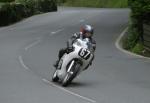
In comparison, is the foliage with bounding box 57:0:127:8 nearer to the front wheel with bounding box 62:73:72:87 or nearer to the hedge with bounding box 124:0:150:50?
the hedge with bounding box 124:0:150:50

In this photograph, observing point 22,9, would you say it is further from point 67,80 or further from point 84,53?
point 67,80

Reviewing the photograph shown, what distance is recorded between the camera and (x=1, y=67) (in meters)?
22.1

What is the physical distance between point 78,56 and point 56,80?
1.21 metres

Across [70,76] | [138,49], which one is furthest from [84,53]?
[138,49]

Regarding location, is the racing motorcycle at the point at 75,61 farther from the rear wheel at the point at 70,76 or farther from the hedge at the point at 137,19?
the hedge at the point at 137,19

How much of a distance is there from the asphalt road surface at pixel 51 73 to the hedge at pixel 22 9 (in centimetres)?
1255

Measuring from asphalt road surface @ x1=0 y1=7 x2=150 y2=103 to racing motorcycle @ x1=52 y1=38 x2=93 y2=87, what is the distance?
1.00ft

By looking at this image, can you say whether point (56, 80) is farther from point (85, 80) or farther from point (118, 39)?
point (118, 39)

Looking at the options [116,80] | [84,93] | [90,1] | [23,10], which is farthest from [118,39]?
[90,1]

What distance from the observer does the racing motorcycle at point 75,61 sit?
17.0 metres

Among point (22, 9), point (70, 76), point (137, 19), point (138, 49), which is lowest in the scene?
point (22, 9)

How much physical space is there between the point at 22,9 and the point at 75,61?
1623 inches

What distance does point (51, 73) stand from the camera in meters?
20.2

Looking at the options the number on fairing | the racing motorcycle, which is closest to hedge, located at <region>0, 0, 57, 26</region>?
the racing motorcycle
